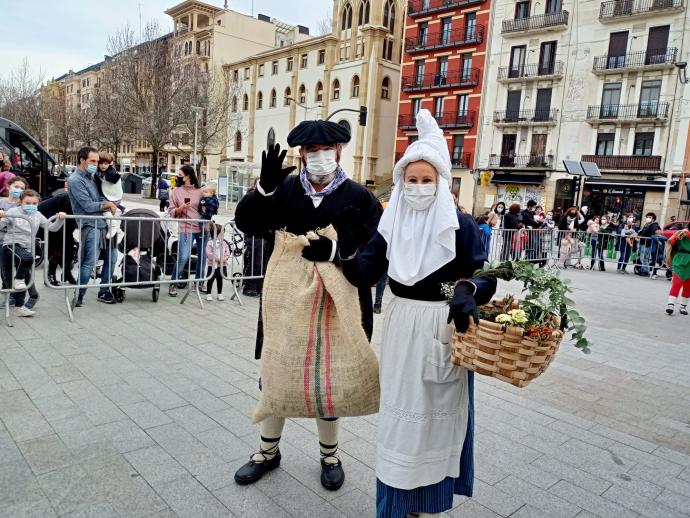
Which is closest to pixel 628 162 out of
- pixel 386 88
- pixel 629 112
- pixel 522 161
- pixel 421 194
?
pixel 629 112

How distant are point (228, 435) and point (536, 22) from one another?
3670 cm

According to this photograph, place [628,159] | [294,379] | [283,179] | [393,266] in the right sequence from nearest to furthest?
[393,266] → [294,379] → [283,179] → [628,159]

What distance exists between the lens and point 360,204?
3.04 meters

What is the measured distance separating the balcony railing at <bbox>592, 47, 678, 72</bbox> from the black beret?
107 ft

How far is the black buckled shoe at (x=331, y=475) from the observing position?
2938 millimetres

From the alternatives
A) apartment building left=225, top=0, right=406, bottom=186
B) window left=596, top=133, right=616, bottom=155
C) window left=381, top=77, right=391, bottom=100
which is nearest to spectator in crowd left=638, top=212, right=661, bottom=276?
window left=596, top=133, right=616, bottom=155

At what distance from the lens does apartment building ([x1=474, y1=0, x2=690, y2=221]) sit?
28953 millimetres

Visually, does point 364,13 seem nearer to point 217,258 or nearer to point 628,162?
point 628,162

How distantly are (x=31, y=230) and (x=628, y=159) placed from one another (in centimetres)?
3155

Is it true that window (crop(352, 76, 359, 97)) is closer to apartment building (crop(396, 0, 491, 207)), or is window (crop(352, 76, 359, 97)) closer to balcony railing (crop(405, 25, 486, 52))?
apartment building (crop(396, 0, 491, 207))

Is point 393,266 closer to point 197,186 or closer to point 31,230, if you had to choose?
point 31,230

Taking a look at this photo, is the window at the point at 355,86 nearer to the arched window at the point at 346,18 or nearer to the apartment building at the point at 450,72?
the apartment building at the point at 450,72

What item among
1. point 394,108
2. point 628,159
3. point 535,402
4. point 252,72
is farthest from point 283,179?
point 252,72

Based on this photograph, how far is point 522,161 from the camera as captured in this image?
34531 mm
